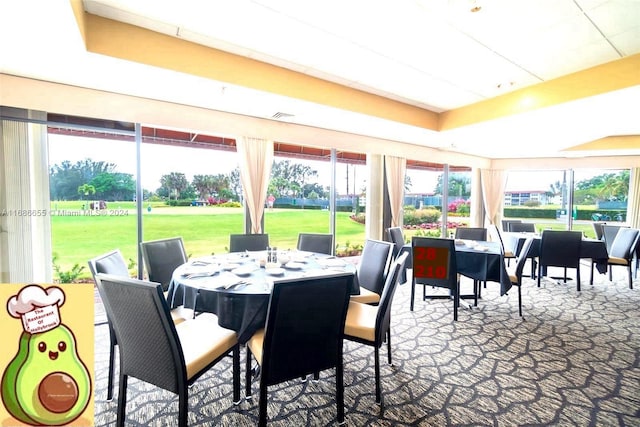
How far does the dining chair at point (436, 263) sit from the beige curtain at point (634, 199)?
21.3 ft

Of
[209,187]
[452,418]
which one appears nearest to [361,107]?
[209,187]

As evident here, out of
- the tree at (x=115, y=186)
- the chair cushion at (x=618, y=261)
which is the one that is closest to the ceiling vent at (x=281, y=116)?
the tree at (x=115, y=186)

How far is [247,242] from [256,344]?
6.35ft

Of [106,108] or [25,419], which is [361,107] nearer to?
[106,108]

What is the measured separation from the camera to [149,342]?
158 centimetres

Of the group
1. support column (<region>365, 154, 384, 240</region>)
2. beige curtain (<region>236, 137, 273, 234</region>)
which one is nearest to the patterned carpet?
beige curtain (<region>236, 137, 273, 234</region>)

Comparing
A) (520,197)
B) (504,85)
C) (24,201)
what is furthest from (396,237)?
(520,197)

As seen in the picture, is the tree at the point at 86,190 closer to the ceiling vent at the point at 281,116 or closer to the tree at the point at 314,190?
the ceiling vent at the point at 281,116

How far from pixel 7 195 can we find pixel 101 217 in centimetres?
88

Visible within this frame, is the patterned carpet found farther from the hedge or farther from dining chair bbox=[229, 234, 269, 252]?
the hedge

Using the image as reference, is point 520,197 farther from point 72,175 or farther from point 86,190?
point 72,175

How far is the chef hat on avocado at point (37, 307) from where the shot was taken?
939 mm

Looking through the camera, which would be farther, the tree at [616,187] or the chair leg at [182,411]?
the tree at [616,187]

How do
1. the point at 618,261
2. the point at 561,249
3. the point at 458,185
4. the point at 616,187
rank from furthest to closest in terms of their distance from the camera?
the point at 458,185 → the point at 616,187 → the point at 618,261 → the point at 561,249
